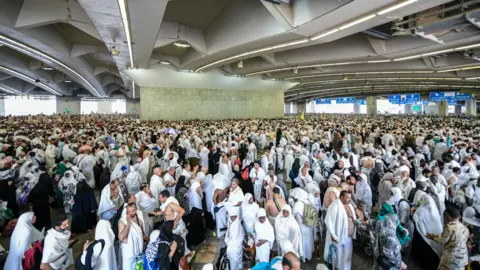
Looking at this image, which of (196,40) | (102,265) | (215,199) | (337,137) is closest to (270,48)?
(196,40)

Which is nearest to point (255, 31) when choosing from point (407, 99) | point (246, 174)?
point (246, 174)

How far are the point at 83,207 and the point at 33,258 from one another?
7.22 ft

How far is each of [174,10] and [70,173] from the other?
9.91 meters

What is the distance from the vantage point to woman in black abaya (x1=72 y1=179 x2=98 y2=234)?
549cm

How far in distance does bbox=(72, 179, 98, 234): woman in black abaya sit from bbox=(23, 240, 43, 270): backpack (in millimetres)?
2006

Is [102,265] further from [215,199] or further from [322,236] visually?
[322,236]

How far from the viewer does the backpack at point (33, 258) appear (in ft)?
11.3

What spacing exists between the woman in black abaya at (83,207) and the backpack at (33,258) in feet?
6.58

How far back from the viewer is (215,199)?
18.7 ft

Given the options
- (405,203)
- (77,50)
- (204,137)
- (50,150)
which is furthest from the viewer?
(77,50)

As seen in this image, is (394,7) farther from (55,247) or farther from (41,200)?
(41,200)

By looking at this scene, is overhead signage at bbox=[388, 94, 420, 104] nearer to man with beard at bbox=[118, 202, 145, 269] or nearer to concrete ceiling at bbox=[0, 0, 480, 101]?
concrete ceiling at bbox=[0, 0, 480, 101]

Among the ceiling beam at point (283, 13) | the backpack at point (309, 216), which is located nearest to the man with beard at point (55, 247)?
the backpack at point (309, 216)

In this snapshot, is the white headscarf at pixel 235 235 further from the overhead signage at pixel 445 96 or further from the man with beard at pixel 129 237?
the overhead signage at pixel 445 96
